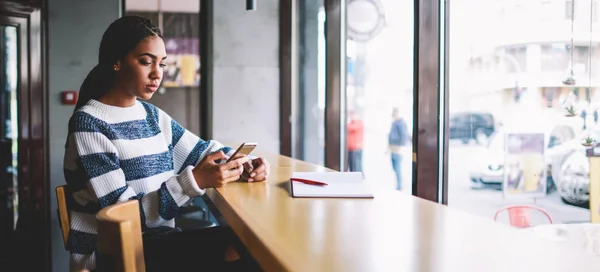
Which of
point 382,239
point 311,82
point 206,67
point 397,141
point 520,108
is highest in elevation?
point 206,67

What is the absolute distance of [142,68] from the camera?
5.17ft

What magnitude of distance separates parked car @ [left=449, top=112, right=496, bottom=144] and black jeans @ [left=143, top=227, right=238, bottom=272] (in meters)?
0.95

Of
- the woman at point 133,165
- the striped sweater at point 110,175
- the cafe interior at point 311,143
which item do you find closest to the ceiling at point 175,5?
the cafe interior at point 311,143

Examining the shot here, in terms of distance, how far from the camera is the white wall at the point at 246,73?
156 inches

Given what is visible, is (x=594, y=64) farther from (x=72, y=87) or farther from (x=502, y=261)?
(x=72, y=87)

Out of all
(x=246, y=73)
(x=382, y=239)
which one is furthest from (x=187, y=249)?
(x=246, y=73)

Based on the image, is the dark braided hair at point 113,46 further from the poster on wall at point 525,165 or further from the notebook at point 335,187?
the poster on wall at point 525,165

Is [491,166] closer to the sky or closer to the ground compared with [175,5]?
closer to the ground

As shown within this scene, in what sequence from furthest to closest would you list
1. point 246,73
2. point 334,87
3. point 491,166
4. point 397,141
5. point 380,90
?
point 246,73 < point 334,87 < point 380,90 < point 397,141 < point 491,166

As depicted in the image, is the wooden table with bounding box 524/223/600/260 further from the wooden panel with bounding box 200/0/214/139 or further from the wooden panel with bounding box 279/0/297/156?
the wooden panel with bounding box 200/0/214/139

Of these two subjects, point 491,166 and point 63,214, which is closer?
point 63,214

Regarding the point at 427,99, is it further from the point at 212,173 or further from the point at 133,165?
the point at 133,165

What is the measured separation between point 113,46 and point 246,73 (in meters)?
2.46

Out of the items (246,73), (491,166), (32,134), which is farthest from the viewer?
(246,73)
